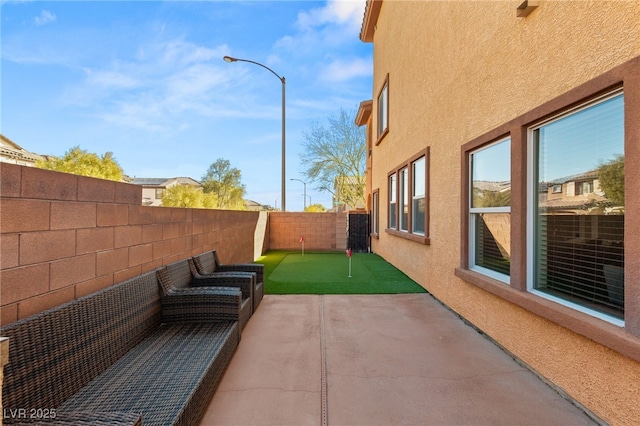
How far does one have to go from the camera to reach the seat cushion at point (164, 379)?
1.65 m

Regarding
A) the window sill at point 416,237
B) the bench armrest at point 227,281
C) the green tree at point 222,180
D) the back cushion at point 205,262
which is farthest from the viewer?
the green tree at point 222,180

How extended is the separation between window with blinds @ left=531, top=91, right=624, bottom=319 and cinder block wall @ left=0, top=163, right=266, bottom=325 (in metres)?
3.74

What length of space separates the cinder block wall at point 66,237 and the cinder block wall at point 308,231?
8726mm

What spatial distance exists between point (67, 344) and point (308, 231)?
10.6 m

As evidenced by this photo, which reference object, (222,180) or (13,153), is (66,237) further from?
(222,180)

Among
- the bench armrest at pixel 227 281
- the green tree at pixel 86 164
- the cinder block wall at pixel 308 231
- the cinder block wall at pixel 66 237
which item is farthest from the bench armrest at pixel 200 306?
the cinder block wall at pixel 308 231

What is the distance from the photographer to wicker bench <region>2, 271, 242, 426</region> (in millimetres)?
1447

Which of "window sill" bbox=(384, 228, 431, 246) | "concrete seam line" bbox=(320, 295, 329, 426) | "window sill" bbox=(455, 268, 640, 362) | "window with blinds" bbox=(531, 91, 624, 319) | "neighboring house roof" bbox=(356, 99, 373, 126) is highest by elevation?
"neighboring house roof" bbox=(356, 99, 373, 126)

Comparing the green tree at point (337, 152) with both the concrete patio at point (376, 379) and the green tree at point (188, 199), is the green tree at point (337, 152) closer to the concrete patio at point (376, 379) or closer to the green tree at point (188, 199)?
the green tree at point (188, 199)

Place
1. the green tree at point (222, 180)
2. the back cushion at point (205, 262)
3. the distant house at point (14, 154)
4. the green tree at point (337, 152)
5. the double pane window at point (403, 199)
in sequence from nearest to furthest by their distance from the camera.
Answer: the back cushion at point (205, 262)
the distant house at point (14, 154)
the double pane window at point (403, 199)
the green tree at point (337, 152)
the green tree at point (222, 180)

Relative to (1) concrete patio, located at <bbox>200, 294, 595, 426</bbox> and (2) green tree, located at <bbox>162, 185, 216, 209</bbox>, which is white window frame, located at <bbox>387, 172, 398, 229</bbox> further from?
(2) green tree, located at <bbox>162, 185, 216, 209</bbox>

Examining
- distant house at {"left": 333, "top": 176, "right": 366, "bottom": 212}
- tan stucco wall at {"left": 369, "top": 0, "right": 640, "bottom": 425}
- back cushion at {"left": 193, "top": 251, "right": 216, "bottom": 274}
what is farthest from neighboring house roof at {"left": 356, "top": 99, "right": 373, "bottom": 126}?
back cushion at {"left": 193, "top": 251, "right": 216, "bottom": 274}

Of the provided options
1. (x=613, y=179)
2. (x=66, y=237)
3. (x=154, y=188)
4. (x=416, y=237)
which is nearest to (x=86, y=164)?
(x=66, y=237)

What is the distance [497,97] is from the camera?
342cm
